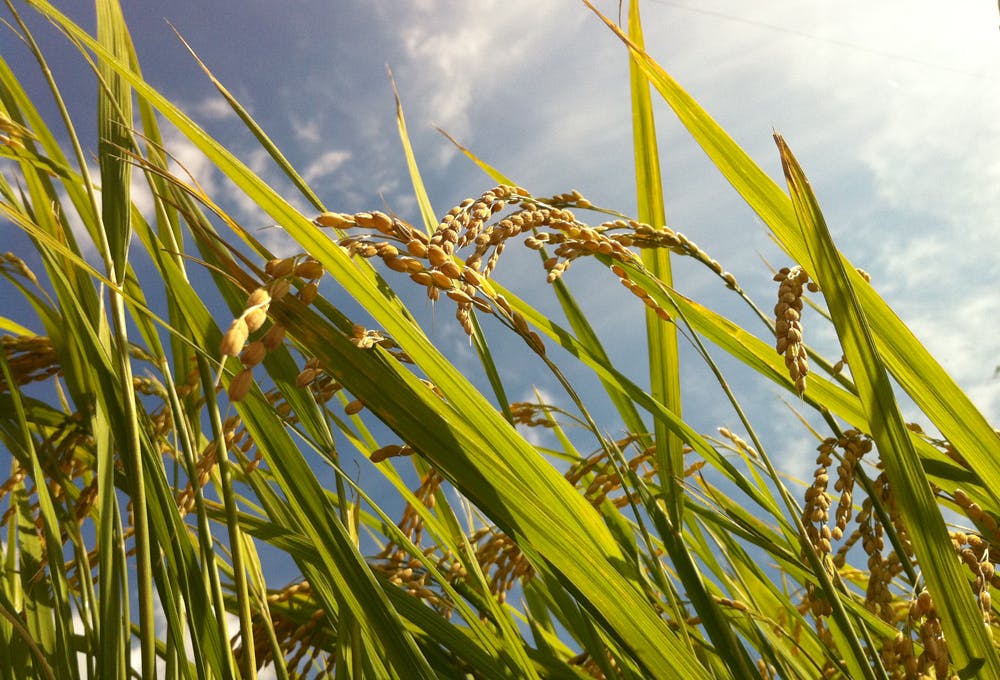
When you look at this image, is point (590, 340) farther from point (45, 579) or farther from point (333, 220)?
point (45, 579)

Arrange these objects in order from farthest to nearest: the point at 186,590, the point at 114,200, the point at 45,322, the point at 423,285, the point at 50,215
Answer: the point at 45,322
the point at 50,215
the point at 114,200
the point at 186,590
the point at 423,285

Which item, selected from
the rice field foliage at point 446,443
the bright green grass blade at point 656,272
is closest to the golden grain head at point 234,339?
the rice field foliage at point 446,443

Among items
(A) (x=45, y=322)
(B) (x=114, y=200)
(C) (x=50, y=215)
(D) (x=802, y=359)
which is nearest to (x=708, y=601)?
(D) (x=802, y=359)

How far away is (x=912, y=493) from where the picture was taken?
0.85m

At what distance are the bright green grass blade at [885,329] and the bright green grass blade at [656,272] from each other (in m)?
0.18

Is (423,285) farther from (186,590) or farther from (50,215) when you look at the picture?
(50,215)

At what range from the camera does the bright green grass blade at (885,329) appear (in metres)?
0.99

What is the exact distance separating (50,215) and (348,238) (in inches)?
39.7

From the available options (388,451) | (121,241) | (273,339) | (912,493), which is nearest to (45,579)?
(121,241)

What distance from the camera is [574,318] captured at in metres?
1.55

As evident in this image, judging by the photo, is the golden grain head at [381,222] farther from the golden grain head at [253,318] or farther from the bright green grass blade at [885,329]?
the bright green grass blade at [885,329]

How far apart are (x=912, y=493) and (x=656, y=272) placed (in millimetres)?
627

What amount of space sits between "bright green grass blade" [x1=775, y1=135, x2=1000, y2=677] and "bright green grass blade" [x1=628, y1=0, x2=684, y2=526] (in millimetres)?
368

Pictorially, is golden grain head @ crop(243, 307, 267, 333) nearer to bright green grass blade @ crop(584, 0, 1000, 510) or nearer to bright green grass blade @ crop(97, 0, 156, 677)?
bright green grass blade @ crop(97, 0, 156, 677)
